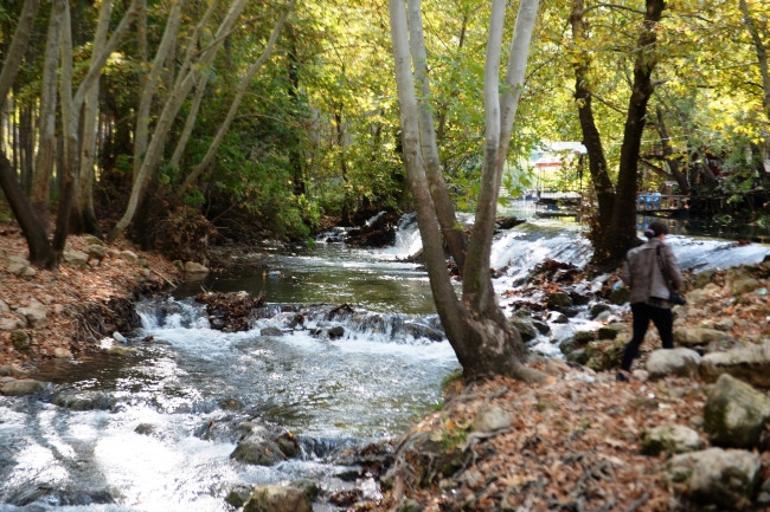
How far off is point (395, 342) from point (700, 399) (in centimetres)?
668

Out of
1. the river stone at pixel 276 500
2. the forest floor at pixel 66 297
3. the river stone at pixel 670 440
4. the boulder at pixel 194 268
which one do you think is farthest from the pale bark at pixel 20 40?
the river stone at pixel 670 440

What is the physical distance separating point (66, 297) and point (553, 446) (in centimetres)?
829

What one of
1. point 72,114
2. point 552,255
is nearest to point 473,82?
point 72,114

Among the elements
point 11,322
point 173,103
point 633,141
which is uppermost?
point 173,103

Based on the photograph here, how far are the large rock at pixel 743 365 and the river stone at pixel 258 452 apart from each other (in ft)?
12.6

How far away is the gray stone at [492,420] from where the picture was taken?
5480 mm

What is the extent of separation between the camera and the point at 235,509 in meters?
5.43

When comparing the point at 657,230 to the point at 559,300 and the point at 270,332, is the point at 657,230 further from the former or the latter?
the point at 270,332

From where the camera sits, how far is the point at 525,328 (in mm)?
10945

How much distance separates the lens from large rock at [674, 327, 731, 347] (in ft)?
24.4

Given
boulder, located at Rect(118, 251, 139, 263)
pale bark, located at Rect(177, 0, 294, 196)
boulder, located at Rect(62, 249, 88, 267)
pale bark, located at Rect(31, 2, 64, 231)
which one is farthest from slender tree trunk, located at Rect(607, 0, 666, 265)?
boulder, located at Rect(62, 249, 88, 267)

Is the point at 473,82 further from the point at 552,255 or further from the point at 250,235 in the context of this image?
the point at 250,235

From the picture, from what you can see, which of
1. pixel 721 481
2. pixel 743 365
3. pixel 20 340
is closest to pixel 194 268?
pixel 20 340

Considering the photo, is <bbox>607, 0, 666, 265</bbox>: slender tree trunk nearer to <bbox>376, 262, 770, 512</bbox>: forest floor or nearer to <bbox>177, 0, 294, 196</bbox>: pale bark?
<bbox>376, 262, 770, 512</bbox>: forest floor
